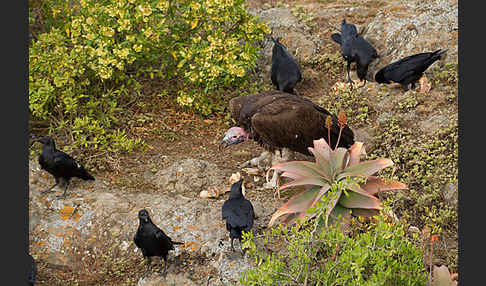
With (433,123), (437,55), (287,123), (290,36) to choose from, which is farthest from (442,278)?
(290,36)

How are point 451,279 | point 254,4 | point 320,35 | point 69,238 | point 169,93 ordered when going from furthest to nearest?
point 254,4
point 320,35
point 169,93
point 69,238
point 451,279

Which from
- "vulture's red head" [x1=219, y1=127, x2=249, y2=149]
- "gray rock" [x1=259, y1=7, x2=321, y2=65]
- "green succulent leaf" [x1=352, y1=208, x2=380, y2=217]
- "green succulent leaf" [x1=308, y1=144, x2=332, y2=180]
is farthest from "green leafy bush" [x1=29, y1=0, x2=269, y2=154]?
"green succulent leaf" [x1=352, y1=208, x2=380, y2=217]

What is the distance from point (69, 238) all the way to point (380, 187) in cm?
287

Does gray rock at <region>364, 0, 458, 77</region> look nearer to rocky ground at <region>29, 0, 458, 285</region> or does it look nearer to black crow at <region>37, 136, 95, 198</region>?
rocky ground at <region>29, 0, 458, 285</region>

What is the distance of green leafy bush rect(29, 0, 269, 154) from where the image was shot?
18.4 feet

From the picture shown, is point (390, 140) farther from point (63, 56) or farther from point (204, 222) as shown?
point (63, 56)

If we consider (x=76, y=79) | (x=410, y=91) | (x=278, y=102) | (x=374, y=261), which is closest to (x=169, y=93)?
(x=76, y=79)

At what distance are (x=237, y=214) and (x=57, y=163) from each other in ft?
6.30

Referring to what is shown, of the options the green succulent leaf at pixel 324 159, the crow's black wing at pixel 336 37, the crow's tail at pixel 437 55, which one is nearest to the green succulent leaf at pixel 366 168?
the green succulent leaf at pixel 324 159

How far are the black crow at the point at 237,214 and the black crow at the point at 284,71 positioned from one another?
7.82 ft

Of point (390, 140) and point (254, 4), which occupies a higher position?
point (254, 4)

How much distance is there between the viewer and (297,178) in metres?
4.31

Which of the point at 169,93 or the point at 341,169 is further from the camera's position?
the point at 169,93

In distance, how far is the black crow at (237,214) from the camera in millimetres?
4203
